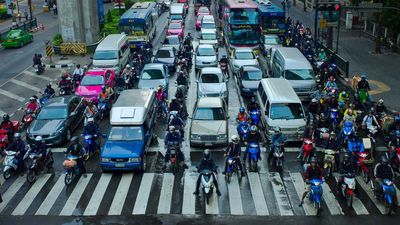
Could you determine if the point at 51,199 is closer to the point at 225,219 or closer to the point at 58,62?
the point at 225,219

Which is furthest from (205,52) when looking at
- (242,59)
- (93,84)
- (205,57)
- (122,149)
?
(122,149)

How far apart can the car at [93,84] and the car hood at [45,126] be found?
4889 mm

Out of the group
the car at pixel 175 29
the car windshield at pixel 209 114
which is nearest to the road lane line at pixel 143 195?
the car windshield at pixel 209 114

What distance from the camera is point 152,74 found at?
29797 millimetres

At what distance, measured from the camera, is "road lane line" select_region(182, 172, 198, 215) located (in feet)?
54.2

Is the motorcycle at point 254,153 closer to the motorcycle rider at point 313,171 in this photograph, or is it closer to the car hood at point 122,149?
the motorcycle rider at point 313,171

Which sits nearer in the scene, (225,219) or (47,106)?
(225,219)

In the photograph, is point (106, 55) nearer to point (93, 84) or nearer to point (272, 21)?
point (93, 84)

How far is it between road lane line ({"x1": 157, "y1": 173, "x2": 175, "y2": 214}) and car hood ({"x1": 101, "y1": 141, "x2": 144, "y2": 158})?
1.39 m

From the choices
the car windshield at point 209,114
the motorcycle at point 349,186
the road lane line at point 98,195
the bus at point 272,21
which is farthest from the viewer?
the bus at point 272,21

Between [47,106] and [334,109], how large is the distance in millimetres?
12996

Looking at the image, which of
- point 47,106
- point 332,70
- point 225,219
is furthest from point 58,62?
point 225,219

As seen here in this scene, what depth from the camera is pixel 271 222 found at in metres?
15.6

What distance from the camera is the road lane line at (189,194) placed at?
16516mm
